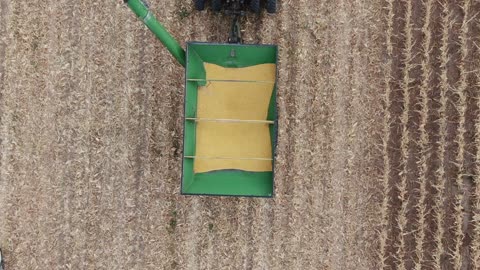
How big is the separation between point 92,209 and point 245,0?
11.2ft

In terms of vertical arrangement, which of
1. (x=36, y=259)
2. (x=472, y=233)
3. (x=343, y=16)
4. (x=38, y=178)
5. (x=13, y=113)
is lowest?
(x=36, y=259)

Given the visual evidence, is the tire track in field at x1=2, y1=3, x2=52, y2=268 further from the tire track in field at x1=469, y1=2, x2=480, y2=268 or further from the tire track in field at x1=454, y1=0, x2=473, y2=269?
the tire track in field at x1=469, y1=2, x2=480, y2=268

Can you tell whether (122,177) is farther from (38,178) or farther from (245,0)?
(245,0)

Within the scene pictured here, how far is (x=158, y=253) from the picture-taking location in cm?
620

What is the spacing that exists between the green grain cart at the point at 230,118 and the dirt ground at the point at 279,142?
78 cm

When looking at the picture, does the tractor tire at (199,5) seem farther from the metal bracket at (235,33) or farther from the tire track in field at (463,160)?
the tire track in field at (463,160)

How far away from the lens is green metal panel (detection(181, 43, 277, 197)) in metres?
5.32

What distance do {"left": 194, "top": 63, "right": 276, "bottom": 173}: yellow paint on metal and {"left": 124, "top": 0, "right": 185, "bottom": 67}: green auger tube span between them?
50cm

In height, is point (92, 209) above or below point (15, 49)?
below

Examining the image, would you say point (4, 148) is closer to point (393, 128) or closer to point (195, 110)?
point (195, 110)

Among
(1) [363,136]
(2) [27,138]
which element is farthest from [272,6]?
(2) [27,138]

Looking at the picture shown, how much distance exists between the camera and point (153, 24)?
4816 millimetres

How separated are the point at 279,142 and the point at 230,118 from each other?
1.00 metres

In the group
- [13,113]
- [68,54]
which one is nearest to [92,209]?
[13,113]
